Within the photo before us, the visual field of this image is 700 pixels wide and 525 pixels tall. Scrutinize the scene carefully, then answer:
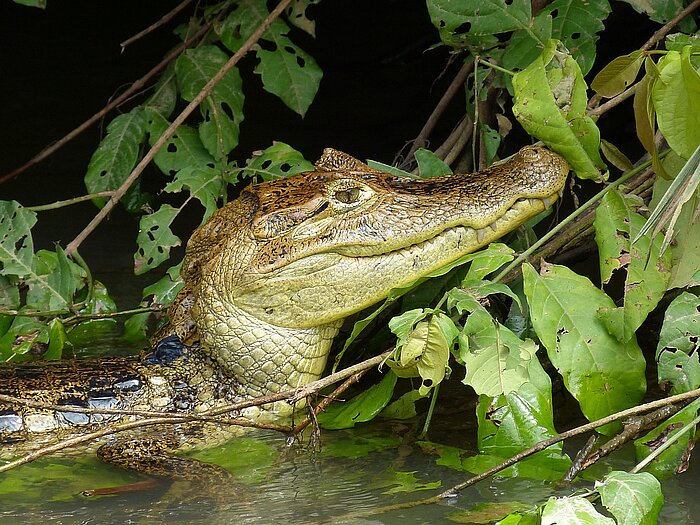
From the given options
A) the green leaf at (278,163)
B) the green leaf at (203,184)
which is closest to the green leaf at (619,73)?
the green leaf at (278,163)

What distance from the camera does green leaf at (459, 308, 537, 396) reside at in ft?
7.55

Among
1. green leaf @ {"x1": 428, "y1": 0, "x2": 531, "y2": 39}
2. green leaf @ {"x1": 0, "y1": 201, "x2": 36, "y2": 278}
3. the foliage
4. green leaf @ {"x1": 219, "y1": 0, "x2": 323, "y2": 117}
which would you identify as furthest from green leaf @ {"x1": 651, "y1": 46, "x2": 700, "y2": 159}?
green leaf @ {"x1": 0, "y1": 201, "x2": 36, "y2": 278}

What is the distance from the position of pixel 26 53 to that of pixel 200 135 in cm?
580

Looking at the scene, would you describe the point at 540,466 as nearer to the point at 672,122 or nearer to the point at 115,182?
the point at 672,122

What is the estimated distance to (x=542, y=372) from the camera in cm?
251

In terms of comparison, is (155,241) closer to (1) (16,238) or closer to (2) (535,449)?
(1) (16,238)

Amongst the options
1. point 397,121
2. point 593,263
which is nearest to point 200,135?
point 593,263

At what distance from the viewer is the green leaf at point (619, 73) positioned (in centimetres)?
248

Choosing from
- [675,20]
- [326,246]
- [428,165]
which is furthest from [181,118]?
[675,20]

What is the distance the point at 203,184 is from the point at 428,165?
900 millimetres

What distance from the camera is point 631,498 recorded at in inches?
72.5

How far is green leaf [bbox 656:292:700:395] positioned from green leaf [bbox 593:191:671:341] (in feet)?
0.21

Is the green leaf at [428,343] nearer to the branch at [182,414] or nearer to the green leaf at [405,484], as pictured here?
the branch at [182,414]

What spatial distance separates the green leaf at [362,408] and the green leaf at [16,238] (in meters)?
1.28
